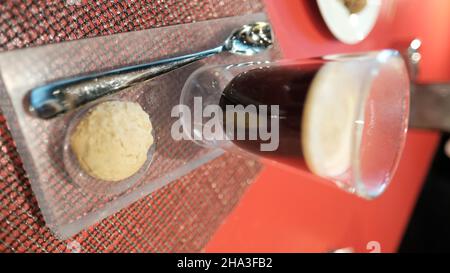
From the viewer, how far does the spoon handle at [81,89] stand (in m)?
0.58

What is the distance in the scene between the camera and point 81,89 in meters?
0.60

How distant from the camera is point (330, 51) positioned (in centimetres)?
120

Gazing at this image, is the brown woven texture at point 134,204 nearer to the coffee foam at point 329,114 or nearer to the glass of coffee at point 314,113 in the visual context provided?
the glass of coffee at point 314,113

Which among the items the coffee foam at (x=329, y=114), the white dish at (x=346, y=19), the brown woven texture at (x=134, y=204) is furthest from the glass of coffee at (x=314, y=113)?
the white dish at (x=346, y=19)

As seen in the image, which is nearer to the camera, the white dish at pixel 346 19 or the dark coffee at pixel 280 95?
the dark coffee at pixel 280 95

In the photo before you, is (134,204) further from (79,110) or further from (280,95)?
(280,95)

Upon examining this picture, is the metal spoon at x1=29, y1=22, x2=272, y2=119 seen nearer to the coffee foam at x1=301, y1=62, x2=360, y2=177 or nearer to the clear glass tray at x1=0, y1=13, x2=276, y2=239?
the clear glass tray at x1=0, y1=13, x2=276, y2=239

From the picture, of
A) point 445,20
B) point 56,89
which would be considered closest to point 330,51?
point 56,89

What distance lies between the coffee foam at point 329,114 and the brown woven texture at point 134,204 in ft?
1.01

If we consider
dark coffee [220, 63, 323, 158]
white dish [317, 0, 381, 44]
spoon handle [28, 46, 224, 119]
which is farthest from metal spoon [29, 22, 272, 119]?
white dish [317, 0, 381, 44]

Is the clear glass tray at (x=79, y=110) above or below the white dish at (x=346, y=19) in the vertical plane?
below

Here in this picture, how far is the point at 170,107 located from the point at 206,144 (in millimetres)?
123

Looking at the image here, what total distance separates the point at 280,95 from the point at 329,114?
0.29ft
